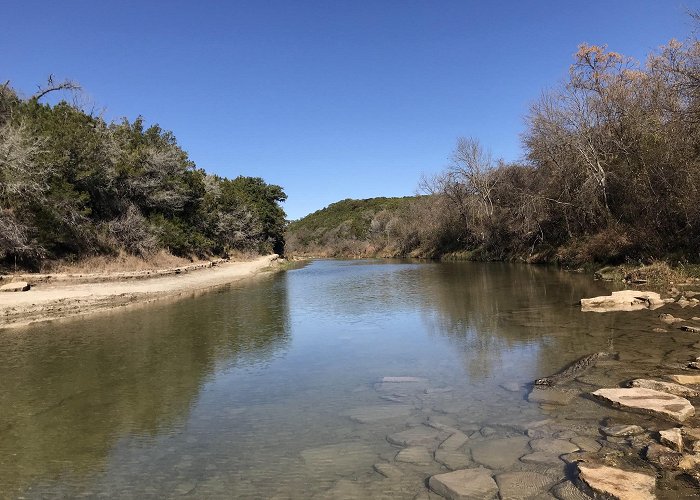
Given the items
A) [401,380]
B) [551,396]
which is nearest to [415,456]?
[551,396]

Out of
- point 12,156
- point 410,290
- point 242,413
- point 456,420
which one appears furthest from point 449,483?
point 12,156

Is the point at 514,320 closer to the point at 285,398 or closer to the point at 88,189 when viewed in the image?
the point at 285,398

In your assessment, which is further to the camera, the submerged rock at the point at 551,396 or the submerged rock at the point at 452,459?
the submerged rock at the point at 551,396

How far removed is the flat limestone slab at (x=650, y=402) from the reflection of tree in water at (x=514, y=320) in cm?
181

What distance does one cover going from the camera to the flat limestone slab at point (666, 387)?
21.3ft

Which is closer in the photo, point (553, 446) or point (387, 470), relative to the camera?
point (387, 470)

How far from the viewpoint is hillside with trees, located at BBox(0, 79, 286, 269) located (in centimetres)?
2175

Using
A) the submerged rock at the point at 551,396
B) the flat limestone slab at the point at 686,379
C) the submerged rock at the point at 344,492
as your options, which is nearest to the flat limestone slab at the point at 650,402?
the submerged rock at the point at 551,396

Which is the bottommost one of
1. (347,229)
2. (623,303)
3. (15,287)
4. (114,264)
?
(623,303)

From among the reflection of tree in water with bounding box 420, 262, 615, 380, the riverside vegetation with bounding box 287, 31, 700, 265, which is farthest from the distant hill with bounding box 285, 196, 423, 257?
the reflection of tree in water with bounding box 420, 262, 615, 380

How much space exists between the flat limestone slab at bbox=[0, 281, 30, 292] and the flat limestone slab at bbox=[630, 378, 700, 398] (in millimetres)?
20536

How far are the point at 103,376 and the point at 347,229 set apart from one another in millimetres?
105895

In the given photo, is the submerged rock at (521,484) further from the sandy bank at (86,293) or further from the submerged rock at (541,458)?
the sandy bank at (86,293)

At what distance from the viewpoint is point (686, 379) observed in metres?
7.08
